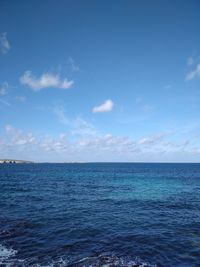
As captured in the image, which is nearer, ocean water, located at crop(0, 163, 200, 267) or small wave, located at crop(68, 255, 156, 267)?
small wave, located at crop(68, 255, 156, 267)

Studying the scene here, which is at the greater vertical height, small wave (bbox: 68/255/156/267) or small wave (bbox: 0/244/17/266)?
small wave (bbox: 68/255/156/267)

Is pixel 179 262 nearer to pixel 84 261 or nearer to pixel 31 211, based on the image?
pixel 84 261

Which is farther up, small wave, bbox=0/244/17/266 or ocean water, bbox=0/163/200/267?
ocean water, bbox=0/163/200/267

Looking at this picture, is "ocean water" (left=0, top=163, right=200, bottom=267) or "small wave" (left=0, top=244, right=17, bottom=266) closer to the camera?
"small wave" (left=0, top=244, right=17, bottom=266)

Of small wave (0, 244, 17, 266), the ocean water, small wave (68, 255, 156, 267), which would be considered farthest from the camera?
the ocean water

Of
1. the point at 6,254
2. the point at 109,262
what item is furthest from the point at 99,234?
the point at 6,254

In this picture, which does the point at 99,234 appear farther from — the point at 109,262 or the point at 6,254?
the point at 6,254

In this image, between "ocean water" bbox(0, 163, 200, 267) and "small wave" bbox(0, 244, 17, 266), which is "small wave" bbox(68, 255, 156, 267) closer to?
"ocean water" bbox(0, 163, 200, 267)

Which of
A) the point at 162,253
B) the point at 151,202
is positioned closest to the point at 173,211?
the point at 151,202

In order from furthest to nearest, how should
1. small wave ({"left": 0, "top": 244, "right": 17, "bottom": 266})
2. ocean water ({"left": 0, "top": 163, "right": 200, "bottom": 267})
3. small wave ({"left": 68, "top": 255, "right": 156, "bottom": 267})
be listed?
ocean water ({"left": 0, "top": 163, "right": 200, "bottom": 267}), small wave ({"left": 0, "top": 244, "right": 17, "bottom": 266}), small wave ({"left": 68, "top": 255, "right": 156, "bottom": 267})

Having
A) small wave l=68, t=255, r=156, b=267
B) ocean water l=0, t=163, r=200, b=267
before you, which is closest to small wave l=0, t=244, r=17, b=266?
ocean water l=0, t=163, r=200, b=267

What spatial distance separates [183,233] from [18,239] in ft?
46.9

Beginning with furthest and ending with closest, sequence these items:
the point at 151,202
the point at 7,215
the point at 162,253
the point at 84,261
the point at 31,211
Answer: the point at 151,202 < the point at 31,211 < the point at 7,215 < the point at 162,253 < the point at 84,261

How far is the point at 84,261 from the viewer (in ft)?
47.5
